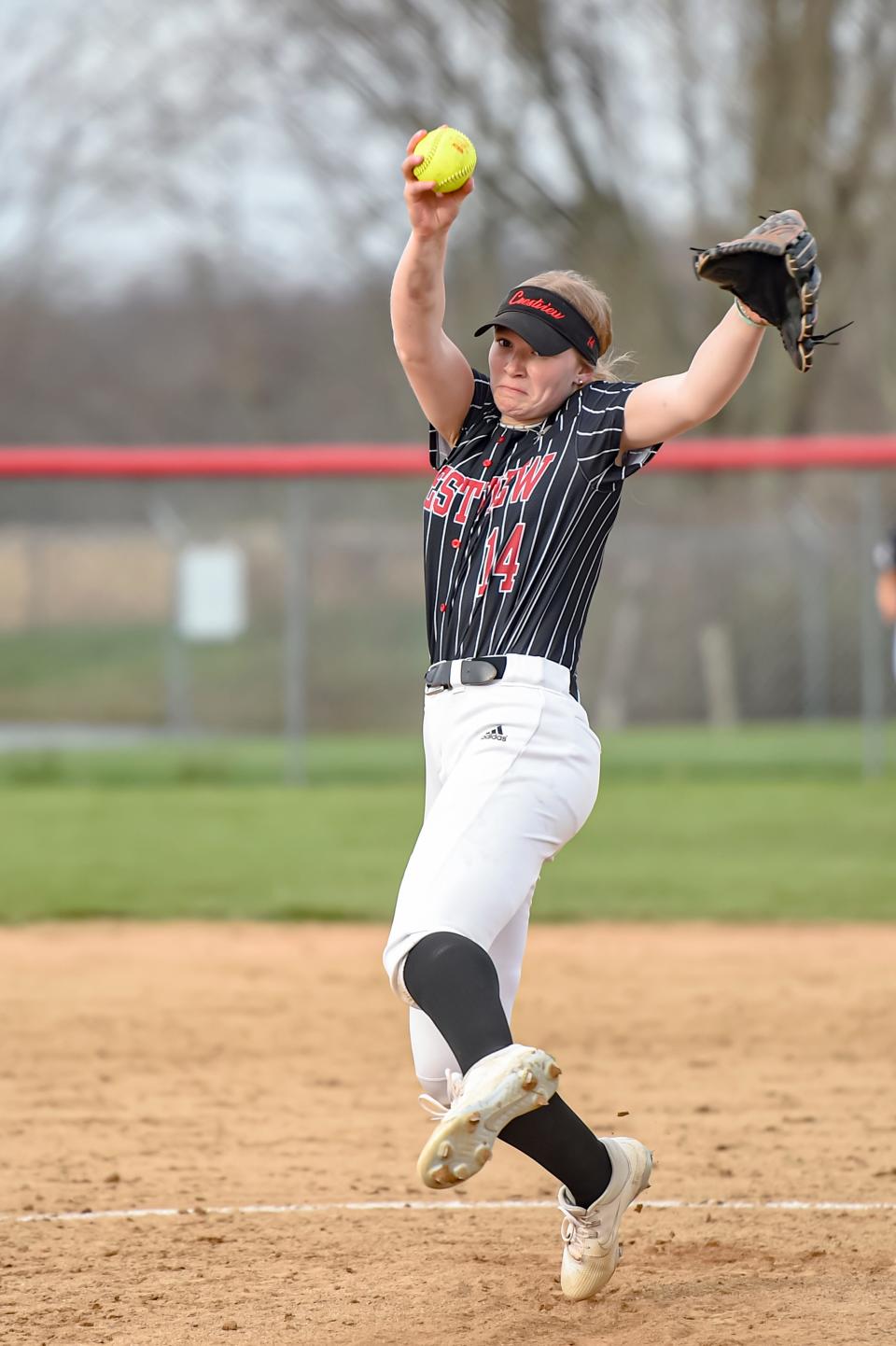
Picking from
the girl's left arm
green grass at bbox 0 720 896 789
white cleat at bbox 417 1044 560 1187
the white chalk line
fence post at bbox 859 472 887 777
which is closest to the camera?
white cleat at bbox 417 1044 560 1187

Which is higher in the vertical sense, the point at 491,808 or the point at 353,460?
the point at 353,460

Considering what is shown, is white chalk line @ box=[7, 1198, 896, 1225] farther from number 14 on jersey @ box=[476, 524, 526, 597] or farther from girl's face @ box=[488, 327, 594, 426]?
girl's face @ box=[488, 327, 594, 426]

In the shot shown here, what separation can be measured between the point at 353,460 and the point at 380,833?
328 centimetres

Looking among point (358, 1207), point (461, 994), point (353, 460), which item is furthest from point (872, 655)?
point (461, 994)

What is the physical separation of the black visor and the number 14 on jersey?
0.34m

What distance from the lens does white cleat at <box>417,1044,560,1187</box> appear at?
242 cm

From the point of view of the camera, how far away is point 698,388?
8.96 ft

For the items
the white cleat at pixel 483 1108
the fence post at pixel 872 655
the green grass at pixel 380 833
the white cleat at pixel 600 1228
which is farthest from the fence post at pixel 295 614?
the white cleat at pixel 483 1108

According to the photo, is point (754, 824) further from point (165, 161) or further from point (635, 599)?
point (165, 161)

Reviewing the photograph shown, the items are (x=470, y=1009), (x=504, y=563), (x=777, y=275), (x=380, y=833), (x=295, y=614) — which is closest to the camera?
(x=470, y=1009)

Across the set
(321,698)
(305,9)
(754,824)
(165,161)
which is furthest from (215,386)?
(754,824)

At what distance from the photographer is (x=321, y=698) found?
47.2ft

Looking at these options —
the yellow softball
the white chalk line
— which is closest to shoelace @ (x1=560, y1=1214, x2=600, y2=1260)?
the white chalk line

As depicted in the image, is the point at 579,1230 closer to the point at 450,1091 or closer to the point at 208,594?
the point at 450,1091
